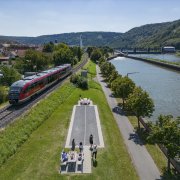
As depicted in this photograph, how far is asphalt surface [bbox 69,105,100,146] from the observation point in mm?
35219

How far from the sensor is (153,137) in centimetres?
2792

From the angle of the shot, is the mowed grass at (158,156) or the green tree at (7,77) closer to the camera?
the mowed grass at (158,156)

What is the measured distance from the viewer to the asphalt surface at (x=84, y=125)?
116 feet

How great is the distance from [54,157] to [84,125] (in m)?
11.2

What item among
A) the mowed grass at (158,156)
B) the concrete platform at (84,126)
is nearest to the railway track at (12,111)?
the concrete platform at (84,126)

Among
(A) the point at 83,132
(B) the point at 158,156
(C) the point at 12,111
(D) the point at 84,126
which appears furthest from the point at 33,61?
(B) the point at 158,156

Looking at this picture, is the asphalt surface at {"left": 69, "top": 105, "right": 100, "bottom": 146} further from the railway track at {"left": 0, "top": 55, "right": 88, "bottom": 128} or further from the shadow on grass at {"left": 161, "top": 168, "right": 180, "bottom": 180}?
the shadow on grass at {"left": 161, "top": 168, "right": 180, "bottom": 180}

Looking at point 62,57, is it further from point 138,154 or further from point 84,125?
point 138,154

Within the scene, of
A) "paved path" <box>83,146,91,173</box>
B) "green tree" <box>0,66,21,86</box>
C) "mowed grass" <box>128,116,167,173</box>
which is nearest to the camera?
"paved path" <box>83,146,91,173</box>

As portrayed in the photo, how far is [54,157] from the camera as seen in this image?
2959 cm

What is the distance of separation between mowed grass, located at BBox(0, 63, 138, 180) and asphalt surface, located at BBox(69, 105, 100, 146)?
107cm

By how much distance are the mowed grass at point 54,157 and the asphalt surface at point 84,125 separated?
107 centimetres

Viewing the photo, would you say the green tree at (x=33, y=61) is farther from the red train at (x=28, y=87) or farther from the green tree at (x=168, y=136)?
the green tree at (x=168, y=136)

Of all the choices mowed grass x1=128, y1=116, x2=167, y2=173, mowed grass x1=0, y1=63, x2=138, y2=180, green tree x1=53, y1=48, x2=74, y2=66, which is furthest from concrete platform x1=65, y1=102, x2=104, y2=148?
green tree x1=53, y1=48, x2=74, y2=66
